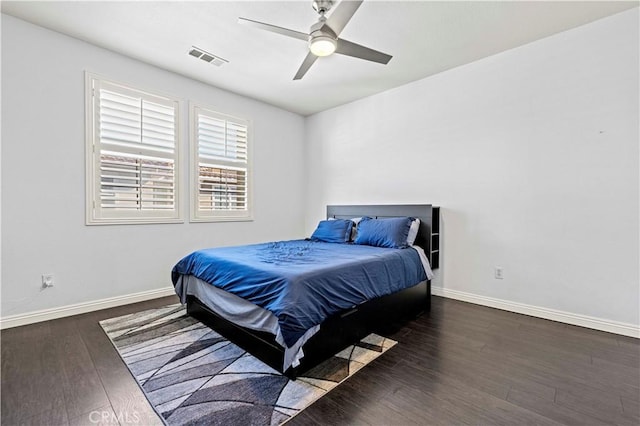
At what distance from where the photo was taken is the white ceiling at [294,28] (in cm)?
258

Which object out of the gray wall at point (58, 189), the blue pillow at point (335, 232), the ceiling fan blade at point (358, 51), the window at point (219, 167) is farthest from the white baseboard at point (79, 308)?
the ceiling fan blade at point (358, 51)

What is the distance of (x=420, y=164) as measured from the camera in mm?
4031

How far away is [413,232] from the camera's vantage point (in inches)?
140

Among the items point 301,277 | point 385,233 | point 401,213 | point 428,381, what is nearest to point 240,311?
point 301,277

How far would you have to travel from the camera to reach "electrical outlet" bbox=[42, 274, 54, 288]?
115 inches

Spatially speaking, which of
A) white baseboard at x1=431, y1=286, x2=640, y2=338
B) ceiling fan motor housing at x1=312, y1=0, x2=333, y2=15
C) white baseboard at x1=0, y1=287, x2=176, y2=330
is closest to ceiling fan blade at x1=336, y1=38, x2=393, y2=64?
ceiling fan motor housing at x1=312, y1=0, x2=333, y2=15

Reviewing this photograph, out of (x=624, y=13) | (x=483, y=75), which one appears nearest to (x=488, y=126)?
(x=483, y=75)

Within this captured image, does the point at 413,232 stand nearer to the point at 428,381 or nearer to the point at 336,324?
the point at 336,324

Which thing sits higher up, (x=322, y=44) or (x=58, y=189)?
(x=322, y=44)

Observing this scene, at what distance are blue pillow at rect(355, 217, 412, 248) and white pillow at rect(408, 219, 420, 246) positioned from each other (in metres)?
0.07

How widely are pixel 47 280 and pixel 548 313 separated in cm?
515

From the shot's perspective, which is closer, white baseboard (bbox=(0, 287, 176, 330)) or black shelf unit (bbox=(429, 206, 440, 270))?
white baseboard (bbox=(0, 287, 176, 330))

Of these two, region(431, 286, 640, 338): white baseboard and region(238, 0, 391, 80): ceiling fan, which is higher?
region(238, 0, 391, 80): ceiling fan

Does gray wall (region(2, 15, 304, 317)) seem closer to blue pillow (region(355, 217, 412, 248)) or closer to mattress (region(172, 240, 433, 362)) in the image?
mattress (region(172, 240, 433, 362))
